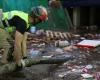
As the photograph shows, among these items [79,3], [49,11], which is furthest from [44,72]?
[79,3]

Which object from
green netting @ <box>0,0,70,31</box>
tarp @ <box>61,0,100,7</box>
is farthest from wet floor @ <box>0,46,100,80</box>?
tarp @ <box>61,0,100,7</box>

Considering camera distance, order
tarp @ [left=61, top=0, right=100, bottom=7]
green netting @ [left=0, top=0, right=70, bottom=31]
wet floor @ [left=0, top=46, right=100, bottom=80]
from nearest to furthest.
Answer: wet floor @ [left=0, top=46, right=100, bottom=80], green netting @ [left=0, top=0, right=70, bottom=31], tarp @ [left=61, top=0, right=100, bottom=7]

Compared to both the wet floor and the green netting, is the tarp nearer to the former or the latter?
the green netting

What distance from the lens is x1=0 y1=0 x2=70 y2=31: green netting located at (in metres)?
Answer: 13.3

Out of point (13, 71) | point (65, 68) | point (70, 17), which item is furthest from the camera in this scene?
point (70, 17)

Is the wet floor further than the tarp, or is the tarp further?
the tarp

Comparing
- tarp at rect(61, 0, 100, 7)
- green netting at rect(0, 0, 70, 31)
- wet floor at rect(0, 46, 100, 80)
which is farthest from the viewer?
tarp at rect(61, 0, 100, 7)

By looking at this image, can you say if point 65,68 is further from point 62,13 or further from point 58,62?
point 62,13

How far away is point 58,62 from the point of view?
308 inches

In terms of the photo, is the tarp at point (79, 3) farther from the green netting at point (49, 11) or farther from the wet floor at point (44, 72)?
the wet floor at point (44, 72)

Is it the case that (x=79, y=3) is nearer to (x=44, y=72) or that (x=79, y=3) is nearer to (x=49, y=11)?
(x=49, y=11)

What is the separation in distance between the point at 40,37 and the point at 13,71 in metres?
5.16

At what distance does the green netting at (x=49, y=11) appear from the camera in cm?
1330

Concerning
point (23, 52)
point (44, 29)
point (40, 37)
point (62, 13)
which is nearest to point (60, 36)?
point (40, 37)
